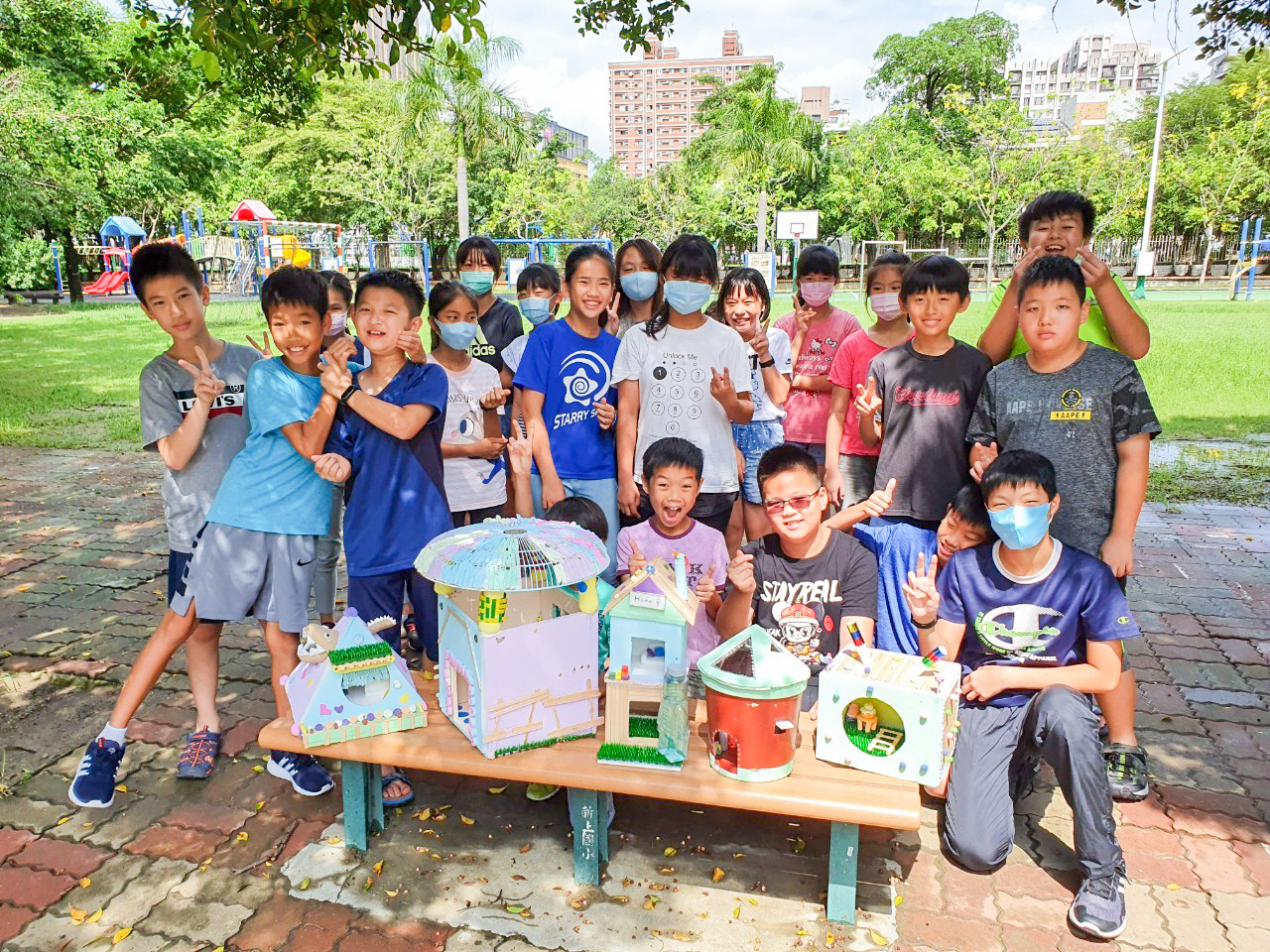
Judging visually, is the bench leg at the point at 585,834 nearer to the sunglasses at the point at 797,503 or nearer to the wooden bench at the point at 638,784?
the wooden bench at the point at 638,784

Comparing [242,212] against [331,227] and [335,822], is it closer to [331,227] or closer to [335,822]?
[331,227]

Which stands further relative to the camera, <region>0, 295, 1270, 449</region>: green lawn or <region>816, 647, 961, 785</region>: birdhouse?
<region>0, 295, 1270, 449</region>: green lawn

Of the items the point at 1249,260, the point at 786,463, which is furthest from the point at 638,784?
the point at 1249,260

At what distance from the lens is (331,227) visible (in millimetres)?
32188

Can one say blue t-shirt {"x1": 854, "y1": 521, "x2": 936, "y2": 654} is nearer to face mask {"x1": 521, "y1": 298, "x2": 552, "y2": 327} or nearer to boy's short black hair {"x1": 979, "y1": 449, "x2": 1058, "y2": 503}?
boy's short black hair {"x1": 979, "y1": 449, "x2": 1058, "y2": 503}

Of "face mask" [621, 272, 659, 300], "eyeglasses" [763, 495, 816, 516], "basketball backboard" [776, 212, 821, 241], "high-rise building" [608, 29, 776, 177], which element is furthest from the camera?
"high-rise building" [608, 29, 776, 177]

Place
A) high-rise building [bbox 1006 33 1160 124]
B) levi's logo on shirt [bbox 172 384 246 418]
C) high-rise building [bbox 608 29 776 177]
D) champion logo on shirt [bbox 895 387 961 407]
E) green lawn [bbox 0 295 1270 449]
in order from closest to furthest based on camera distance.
Result: levi's logo on shirt [bbox 172 384 246 418]
champion logo on shirt [bbox 895 387 961 407]
green lawn [bbox 0 295 1270 449]
high-rise building [bbox 1006 33 1160 124]
high-rise building [bbox 608 29 776 177]

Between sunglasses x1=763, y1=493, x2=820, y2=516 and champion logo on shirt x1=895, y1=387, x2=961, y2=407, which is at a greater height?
champion logo on shirt x1=895, y1=387, x2=961, y2=407

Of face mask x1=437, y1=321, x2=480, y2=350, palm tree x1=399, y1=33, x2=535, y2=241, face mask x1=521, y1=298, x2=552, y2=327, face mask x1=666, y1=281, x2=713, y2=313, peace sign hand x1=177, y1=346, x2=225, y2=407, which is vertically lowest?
peace sign hand x1=177, y1=346, x2=225, y2=407

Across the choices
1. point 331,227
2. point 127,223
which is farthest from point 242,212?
point 127,223

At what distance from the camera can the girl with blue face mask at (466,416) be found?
4.07 metres

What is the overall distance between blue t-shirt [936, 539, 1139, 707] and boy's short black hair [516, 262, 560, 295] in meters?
2.75

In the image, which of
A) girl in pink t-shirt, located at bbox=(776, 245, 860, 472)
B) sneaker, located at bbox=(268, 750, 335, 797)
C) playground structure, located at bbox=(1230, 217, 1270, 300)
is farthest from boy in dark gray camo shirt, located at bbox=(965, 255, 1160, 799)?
playground structure, located at bbox=(1230, 217, 1270, 300)

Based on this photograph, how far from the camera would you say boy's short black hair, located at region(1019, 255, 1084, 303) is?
3.08 metres
